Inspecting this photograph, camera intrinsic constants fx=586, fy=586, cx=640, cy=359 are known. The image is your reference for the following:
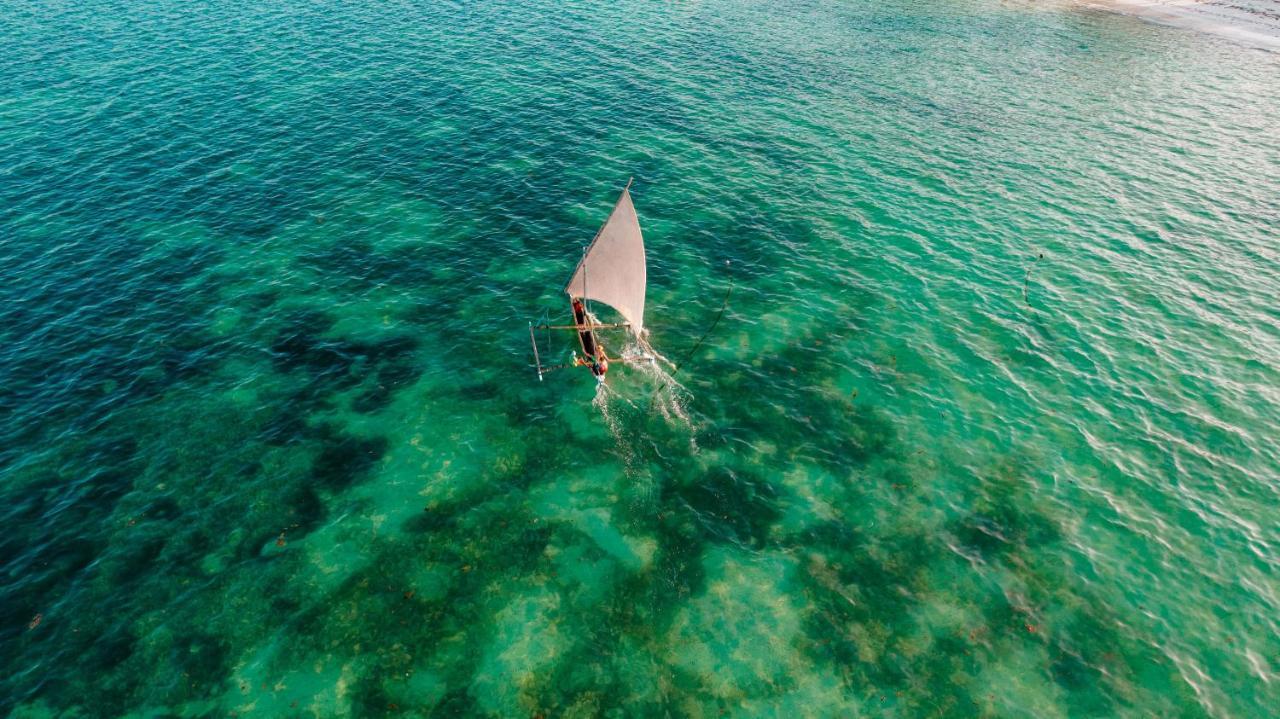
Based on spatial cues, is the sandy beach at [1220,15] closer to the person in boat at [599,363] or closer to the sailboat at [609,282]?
the sailboat at [609,282]

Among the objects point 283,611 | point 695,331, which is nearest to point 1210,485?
point 695,331

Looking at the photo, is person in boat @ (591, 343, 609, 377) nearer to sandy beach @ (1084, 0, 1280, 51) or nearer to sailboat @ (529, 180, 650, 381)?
sailboat @ (529, 180, 650, 381)

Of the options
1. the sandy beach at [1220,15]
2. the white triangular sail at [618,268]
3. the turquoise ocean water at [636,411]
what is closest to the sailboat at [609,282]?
the white triangular sail at [618,268]

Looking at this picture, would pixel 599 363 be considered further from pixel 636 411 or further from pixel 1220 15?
pixel 1220 15

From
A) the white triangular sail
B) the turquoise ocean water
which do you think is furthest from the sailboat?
the turquoise ocean water

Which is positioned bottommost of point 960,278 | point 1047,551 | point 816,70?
point 1047,551

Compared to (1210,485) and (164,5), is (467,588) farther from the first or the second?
(164,5)

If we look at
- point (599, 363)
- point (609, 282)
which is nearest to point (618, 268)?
point (609, 282)
